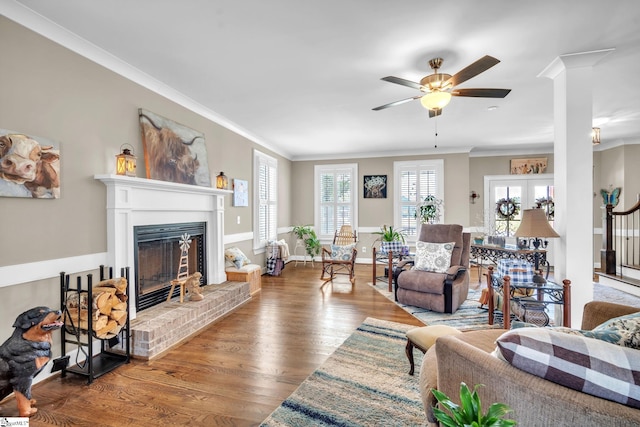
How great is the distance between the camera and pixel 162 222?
3344 millimetres

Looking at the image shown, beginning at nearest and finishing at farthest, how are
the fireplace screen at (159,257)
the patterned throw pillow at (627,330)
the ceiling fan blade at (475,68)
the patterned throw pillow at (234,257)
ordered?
the patterned throw pillow at (627,330) < the ceiling fan blade at (475,68) < the fireplace screen at (159,257) < the patterned throw pillow at (234,257)

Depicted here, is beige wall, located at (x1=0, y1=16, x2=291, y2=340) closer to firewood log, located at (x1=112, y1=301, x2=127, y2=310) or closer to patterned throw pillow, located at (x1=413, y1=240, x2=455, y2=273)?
firewood log, located at (x1=112, y1=301, x2=127, y2=310)

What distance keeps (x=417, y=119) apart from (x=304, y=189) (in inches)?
144

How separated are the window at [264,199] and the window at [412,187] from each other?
2820mm

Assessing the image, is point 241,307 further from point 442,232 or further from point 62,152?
point 442,232

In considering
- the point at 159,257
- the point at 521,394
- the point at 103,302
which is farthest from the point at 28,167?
the point at 521,394

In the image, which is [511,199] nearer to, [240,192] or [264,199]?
[264,199]

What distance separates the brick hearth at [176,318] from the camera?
2.58m

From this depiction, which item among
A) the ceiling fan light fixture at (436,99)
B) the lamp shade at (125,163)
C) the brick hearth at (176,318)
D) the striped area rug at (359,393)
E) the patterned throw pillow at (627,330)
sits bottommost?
the striped area rug at (359,393)

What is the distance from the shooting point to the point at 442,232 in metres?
4.25

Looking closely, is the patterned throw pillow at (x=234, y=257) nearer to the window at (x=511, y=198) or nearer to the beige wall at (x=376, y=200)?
the beige wall at (x=376, y=200)

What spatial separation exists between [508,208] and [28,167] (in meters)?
7.98

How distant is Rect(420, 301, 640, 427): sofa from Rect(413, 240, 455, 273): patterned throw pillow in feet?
9.03

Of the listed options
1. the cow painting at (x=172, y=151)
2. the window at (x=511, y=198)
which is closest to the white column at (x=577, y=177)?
the cow painting at (x=172, y=151)
